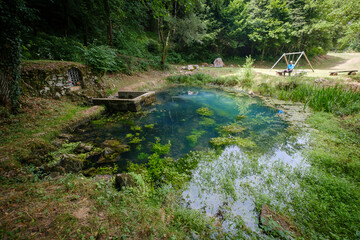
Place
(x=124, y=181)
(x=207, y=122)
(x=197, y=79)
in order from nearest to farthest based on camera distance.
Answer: (x=124, y=181)
(x=207, y=122)
(x=197, y=79)

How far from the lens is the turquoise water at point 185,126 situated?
4.94 metres

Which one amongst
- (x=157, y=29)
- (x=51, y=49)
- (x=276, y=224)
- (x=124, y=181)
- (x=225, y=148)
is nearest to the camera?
(x=276, y=224)

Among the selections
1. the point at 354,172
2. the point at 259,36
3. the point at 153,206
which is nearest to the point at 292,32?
the point at 259,36

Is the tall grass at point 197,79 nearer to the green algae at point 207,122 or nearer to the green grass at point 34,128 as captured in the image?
the green algae at point 207,122

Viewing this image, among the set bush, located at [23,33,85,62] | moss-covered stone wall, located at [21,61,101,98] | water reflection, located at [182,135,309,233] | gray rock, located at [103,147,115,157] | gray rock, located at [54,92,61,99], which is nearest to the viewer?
water reflection, located at [182,135,309,233]

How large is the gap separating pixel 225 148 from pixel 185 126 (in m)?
2.17

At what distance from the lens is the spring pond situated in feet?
9.29

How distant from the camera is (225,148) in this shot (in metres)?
4.75

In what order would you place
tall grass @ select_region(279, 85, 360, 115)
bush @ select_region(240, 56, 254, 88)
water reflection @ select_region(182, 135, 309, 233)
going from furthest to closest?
bush @ select_region(240, 56, 254, 88) → tall grass @ select_region(279, 85, 360, 115) → water reflection @ select_region(182, 135, 309, 233)

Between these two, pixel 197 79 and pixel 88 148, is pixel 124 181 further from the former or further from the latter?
pixel 197 79

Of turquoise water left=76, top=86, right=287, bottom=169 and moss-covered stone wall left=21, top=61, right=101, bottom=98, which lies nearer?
turquoise water left=76, top=86, right=287, bottom=169

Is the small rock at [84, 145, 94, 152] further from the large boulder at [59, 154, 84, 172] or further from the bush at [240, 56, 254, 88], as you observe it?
the bush at [240, 56, 254, 88]

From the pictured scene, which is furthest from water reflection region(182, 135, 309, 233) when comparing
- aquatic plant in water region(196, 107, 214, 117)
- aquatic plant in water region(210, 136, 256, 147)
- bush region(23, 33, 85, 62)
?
bush region(23, 33, 85, 62)

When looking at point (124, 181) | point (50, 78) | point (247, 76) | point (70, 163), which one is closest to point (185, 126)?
point (124, 181)
